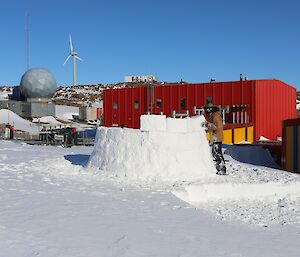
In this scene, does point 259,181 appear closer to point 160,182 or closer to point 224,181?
point 224,181

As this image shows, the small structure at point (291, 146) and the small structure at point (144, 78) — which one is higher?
the small structure at point (144, 78)

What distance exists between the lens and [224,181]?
8.73 m

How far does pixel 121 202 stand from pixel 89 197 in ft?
2.08

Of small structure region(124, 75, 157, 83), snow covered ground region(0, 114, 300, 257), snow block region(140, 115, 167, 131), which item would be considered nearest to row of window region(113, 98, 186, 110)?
small structure region(124, 75, 157, 83)

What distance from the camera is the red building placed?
23672mm

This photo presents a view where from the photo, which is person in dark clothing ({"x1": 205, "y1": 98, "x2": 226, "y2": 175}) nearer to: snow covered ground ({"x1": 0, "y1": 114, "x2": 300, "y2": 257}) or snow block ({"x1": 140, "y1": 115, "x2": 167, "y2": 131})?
snow covered ground ({"x1": 0, "y1": 114, "x2": 300, "y2": 257})

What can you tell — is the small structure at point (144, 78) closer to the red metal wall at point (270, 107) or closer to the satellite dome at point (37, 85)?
the red metal wall at point (270, 107)

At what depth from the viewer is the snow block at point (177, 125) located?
30.9ft

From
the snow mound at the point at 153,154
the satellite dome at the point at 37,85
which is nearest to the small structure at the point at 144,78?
the satellite dome at the point at 37,85

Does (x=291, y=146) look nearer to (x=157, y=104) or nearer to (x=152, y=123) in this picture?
(x=152, y=123)

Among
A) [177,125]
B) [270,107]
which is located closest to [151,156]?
[177,125]

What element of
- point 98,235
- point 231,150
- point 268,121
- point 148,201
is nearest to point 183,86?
point 268,121

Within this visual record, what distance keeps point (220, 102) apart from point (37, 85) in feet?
87.4

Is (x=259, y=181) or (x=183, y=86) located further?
(x=183, y=86)
